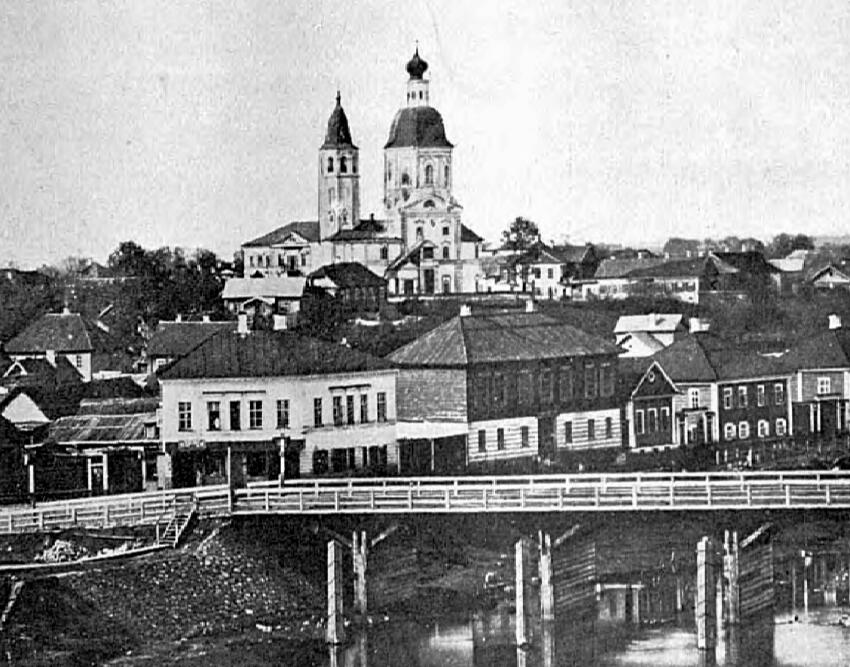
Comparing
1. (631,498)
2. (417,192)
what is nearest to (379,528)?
(631,498)

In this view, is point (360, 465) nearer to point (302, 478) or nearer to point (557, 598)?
point (302, 478)

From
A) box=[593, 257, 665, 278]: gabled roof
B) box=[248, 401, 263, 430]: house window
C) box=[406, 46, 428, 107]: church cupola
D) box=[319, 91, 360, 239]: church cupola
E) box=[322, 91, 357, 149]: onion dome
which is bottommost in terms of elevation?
box=[248, 401, 263, 430]: house window

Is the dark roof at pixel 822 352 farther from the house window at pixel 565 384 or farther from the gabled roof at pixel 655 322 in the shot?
the house window at pixel 565 384

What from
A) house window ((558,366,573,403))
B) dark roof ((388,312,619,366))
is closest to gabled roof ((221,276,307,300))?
dark roof ((388,312,619,366))

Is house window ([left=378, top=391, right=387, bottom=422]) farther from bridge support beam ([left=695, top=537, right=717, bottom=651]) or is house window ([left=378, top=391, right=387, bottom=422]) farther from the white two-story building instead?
bridge support beam ([left=695, top=537, right=717, bottom=651])

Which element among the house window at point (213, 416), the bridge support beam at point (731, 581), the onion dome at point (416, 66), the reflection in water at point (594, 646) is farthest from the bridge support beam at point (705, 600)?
the onion dome at point (416, 66)

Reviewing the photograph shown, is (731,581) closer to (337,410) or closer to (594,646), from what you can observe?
(594,646)

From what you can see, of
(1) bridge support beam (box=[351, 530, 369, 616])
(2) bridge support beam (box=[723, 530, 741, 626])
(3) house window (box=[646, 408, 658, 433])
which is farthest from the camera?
(3) house window (box=[646, 408, 658, 433])

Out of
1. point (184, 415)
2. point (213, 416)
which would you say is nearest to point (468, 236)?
point (213, 416)
